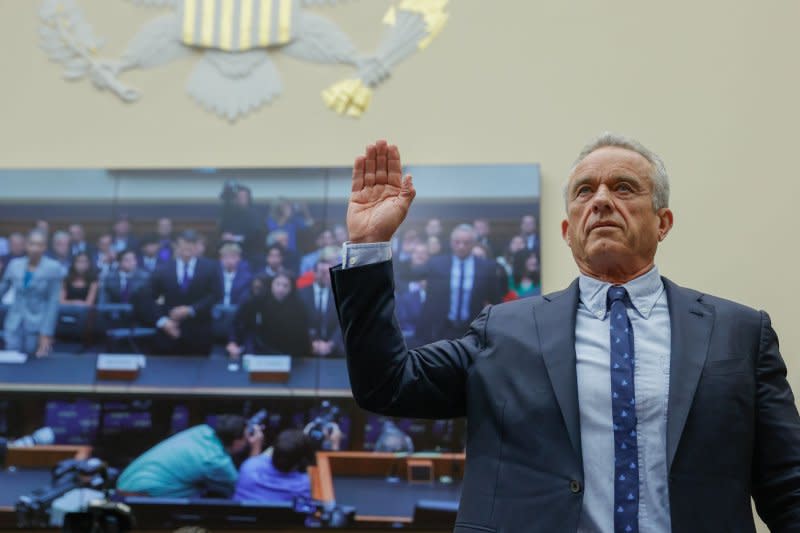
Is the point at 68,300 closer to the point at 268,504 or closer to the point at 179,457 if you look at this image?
the point at 179,457

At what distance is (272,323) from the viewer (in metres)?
4.98

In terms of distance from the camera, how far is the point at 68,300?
509 centimetres

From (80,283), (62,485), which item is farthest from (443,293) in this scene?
(62,485)

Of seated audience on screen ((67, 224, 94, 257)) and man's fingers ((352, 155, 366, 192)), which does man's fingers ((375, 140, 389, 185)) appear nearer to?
man's fingers ((352, 155, 366, 192))

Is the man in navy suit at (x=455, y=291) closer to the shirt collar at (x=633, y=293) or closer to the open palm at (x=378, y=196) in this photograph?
the shirt collar at (x=633, y=293)

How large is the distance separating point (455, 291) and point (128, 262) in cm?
192

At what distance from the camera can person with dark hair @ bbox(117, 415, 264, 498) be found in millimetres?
4742

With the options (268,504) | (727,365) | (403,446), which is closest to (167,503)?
(268,504)

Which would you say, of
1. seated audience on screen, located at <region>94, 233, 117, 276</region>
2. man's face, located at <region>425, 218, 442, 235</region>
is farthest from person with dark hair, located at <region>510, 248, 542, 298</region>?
seated audience on screen, located at <region>94, 233, 117, 276</region>

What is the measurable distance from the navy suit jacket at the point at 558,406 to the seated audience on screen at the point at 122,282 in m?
3.74

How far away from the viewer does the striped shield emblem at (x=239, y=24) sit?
5594 millimetres

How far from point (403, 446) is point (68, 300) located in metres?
2.13

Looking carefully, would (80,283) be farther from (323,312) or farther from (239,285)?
(323,312)

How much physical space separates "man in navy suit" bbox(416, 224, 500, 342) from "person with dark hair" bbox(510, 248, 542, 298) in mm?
123
